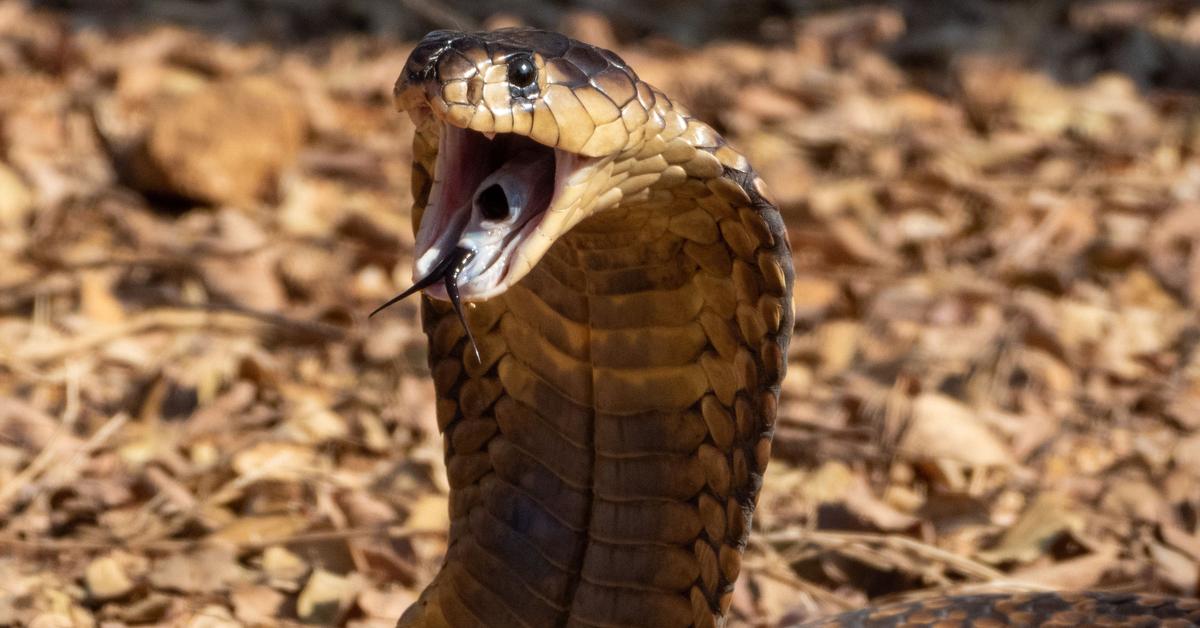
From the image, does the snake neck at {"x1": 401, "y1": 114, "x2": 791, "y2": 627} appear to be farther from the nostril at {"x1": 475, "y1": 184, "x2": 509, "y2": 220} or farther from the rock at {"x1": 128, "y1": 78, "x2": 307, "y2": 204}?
the rock at {"x1": 128, "y1": 78, "x2": 307, "y2": 204}

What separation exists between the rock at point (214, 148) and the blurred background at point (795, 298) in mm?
11

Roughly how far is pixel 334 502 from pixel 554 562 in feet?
3.70

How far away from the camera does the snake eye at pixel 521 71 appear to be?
1.84m

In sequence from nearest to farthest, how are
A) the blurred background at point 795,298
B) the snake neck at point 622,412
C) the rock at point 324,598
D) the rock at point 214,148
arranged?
the snake neck at point 622,412 → the rock at point 324,598 → the blurred background at point 795,298 → the rock at point 214,148

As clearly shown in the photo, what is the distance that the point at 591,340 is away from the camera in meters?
2.23

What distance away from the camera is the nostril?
1.84 metres

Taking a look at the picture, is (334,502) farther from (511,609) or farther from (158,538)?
(511,609)

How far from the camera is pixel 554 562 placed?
236 centimetres

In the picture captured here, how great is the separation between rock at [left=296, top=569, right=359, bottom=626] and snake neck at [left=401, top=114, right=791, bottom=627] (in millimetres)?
485

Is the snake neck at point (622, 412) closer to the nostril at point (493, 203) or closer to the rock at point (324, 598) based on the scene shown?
the nostril at point (493, 203)

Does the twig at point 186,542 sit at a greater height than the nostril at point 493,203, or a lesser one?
lesser

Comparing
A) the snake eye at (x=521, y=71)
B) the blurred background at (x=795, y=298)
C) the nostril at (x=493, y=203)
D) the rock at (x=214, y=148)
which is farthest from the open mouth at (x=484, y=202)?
the rock at (x=214, y=148)

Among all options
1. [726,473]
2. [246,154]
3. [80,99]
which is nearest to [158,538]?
[726,473]

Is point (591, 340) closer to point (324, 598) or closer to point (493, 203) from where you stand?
point (493, 203)
